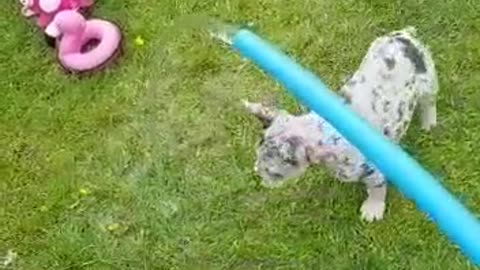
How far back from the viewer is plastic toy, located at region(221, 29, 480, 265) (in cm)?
204

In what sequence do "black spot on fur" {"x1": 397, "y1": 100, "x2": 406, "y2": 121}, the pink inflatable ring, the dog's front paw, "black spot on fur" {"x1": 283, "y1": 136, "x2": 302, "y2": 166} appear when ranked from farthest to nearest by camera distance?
1. the pink inflatable ring
2. the dog's front paw
3. "black spot on fur" {"x1": 397, "y1": 100, "x2": 406, "y2": 121}
4. "black spot on fur" {"x1": 283, "y1": 136, "x2": 302, "y2": 166}

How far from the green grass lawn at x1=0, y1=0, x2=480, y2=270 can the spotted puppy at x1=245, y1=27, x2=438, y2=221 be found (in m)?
0.16

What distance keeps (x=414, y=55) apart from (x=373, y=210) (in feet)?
1.23

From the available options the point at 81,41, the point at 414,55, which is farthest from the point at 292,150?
the point at 81,41

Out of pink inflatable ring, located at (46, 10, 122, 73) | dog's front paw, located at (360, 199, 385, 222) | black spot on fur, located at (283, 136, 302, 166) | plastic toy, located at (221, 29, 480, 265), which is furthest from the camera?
pink inflatable ring, located at (46, 10, 122, 73)

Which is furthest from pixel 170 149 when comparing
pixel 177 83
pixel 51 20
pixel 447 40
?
pixel 447 40

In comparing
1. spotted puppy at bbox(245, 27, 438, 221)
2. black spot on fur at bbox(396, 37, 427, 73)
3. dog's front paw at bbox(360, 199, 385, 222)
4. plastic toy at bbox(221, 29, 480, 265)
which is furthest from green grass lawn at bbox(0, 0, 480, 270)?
plastic toy at bbox(221, 29, 480, 265)

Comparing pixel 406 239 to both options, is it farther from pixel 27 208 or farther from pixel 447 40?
pixel 27 208

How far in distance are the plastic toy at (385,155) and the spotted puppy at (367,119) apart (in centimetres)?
50

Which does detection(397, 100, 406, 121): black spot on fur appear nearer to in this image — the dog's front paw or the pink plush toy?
the dog's front paw

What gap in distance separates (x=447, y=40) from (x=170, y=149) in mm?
799

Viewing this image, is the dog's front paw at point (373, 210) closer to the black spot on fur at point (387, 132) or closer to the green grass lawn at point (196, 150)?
the green grass lawn at point (196, 150)

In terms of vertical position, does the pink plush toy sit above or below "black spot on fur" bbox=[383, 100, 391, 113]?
below

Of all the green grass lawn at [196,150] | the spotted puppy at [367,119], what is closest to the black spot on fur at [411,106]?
the spotted puppy at [367,119]
